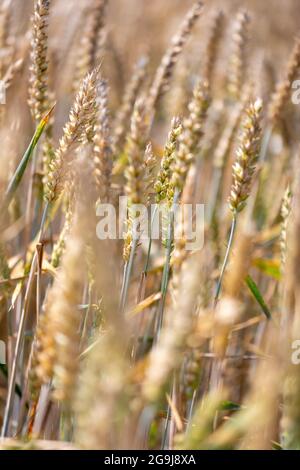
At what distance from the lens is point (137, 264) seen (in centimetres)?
153

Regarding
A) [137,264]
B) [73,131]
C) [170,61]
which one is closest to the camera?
[73,131]

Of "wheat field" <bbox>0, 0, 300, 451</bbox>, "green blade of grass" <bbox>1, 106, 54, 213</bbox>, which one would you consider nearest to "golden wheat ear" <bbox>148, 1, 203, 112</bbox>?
"wheat field" <bbox>0, 0, 300, 451</bbox>

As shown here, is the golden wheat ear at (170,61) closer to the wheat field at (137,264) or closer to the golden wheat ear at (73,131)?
the wheat field at (137,264)

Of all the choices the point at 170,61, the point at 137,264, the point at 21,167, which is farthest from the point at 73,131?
the point at 137,264

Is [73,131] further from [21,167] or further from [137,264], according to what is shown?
[137,264]

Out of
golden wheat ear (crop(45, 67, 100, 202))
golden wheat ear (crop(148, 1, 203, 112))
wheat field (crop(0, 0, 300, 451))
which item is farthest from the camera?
golden wheat ear (crop(148, 1, 203, 112))

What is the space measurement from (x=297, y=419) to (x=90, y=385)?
28cm

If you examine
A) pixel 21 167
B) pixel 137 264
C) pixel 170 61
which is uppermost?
pixel 170 61

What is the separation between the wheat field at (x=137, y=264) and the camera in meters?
0.51

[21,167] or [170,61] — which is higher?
[170,61]

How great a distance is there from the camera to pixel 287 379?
31.4 inches

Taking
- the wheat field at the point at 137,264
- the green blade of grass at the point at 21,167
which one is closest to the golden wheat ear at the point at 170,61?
the wheat field at the point at 137,264

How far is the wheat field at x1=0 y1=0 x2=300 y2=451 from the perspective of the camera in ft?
1.69

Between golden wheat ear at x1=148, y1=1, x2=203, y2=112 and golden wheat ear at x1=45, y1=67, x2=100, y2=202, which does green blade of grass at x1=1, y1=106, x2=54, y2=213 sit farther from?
golden wheat ear at x1=148, y1=1, x2=203, y2=112
